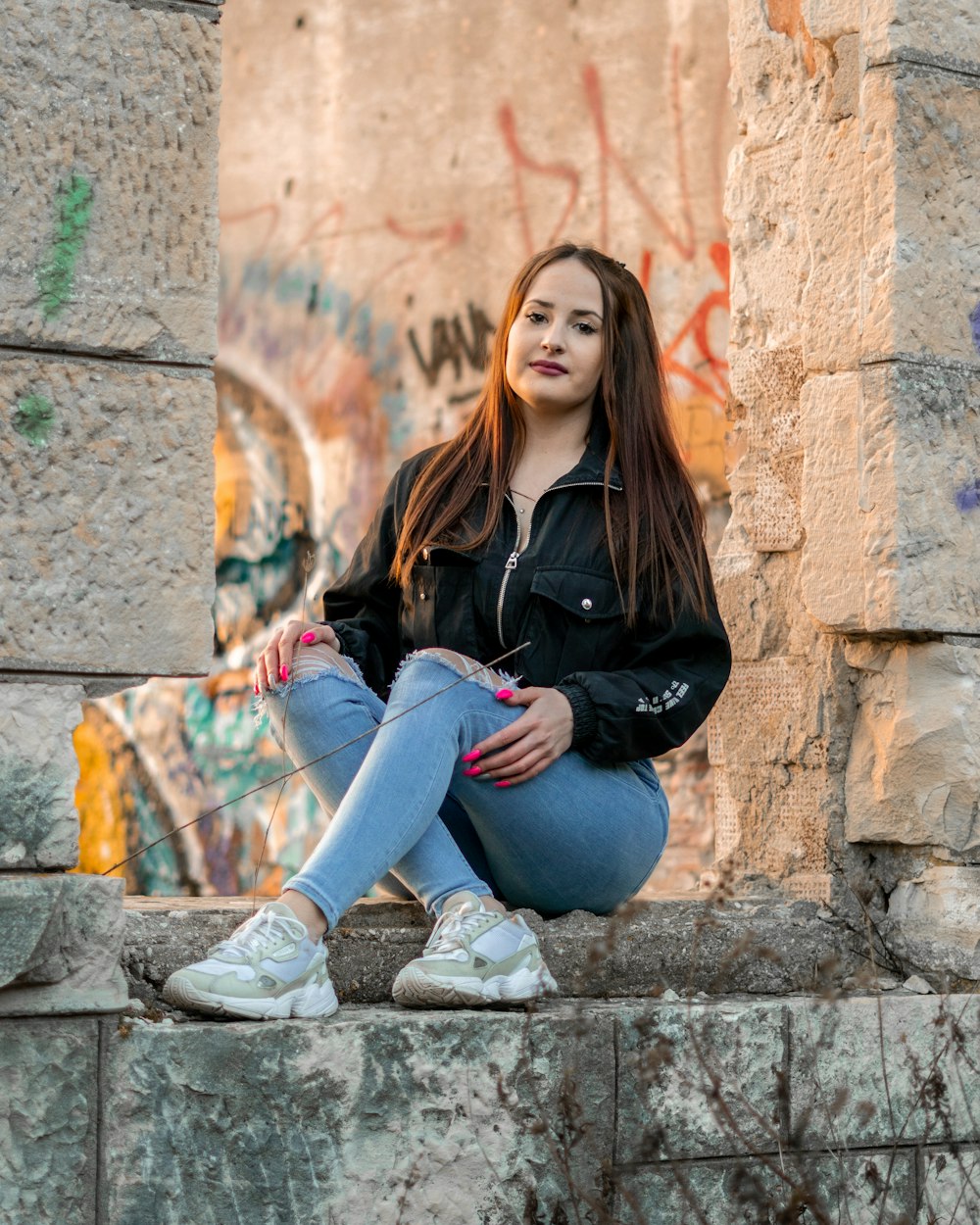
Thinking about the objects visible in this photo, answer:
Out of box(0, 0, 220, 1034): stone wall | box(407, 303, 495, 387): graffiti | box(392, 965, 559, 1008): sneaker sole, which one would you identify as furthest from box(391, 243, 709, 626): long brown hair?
box(407, 303, 495, 387): graffiti

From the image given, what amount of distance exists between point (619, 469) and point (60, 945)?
1538 mm

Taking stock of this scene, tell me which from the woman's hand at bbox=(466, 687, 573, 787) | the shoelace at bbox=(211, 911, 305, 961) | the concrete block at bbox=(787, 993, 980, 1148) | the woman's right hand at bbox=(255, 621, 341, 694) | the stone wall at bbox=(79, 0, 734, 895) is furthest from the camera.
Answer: the stone wall at bbox=(79, 0, 734, 895)

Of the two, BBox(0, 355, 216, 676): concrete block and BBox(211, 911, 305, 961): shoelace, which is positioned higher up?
BBox(0, 355, 216, 676): concrete block

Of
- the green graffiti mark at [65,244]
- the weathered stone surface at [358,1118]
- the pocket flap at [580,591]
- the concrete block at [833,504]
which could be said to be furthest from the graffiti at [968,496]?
the green graffiti mark at [65,244]

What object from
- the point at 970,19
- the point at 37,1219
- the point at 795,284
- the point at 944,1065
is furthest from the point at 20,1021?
the point at 970,19

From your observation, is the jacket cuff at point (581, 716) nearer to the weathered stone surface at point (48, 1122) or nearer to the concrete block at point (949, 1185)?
the concrete block at point (949, 1185)

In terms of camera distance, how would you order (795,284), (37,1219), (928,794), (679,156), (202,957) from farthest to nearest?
1. (679,156)
2. (795,284)
3. (928,794)
4. (202,957)
5. (37,1219)

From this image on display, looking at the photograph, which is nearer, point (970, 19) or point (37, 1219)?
point (37, 1219)

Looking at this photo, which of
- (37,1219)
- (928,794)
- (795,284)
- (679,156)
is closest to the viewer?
(37,1219)

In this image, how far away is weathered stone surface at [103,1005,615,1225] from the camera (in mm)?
2615

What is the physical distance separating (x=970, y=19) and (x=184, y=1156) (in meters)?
2.69

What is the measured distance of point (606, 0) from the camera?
6.68 m

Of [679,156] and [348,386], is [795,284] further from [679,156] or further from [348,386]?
[348,386]

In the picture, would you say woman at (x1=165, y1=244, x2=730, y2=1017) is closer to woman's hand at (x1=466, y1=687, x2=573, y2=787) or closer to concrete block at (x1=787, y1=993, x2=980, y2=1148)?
woman's hand at (x1=466, y1=687, x2=573, y2=787)
